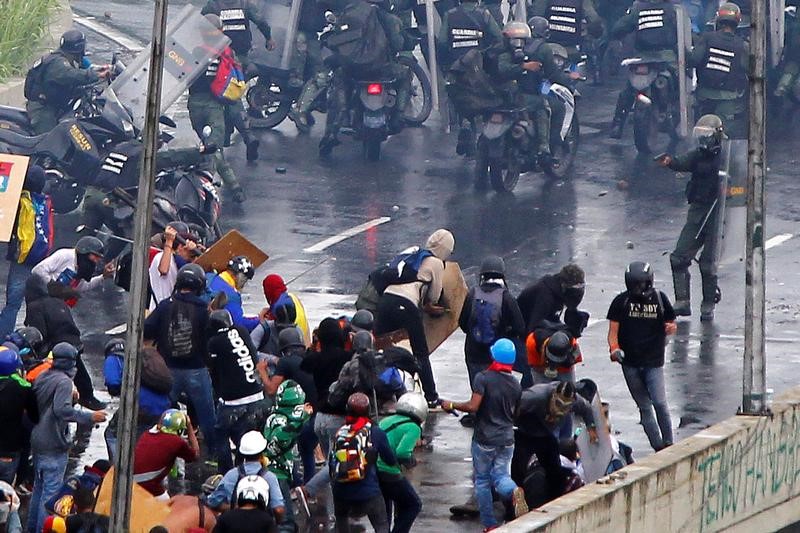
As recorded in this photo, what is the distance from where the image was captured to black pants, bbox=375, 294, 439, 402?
1673cm

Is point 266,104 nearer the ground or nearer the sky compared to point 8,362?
nearer the ground

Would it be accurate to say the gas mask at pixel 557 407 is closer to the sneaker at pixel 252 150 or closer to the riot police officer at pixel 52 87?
the riot police officer at pixel 52 87

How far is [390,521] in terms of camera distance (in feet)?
47.9

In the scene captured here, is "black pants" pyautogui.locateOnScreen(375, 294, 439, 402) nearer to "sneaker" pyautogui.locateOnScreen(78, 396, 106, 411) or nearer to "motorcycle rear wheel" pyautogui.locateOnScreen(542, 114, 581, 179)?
"sneaker" pyautogui.locateOnScreen(78, 396, 106, 411)

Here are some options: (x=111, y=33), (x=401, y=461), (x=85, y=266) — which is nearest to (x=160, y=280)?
(x=85, y=266)

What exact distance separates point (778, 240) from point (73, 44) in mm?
7788

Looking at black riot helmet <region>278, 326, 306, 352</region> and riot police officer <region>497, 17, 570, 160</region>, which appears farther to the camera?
riot police officer <region>497, 17, 570, 160</region>

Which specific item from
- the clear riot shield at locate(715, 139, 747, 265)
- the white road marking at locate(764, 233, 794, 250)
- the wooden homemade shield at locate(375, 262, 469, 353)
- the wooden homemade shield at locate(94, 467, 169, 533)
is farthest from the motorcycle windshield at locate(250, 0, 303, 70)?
the wooden homemade shield at locate(94, 467, 169, 533)

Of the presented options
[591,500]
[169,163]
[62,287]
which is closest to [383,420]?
[591,500]

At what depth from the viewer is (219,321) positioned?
600 inches

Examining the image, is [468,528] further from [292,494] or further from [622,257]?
[622,257]

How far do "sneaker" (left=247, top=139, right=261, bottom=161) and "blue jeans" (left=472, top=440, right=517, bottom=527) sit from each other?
472 inches

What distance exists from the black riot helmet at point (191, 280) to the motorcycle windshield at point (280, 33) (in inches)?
421

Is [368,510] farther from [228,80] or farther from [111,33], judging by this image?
[111,33]
